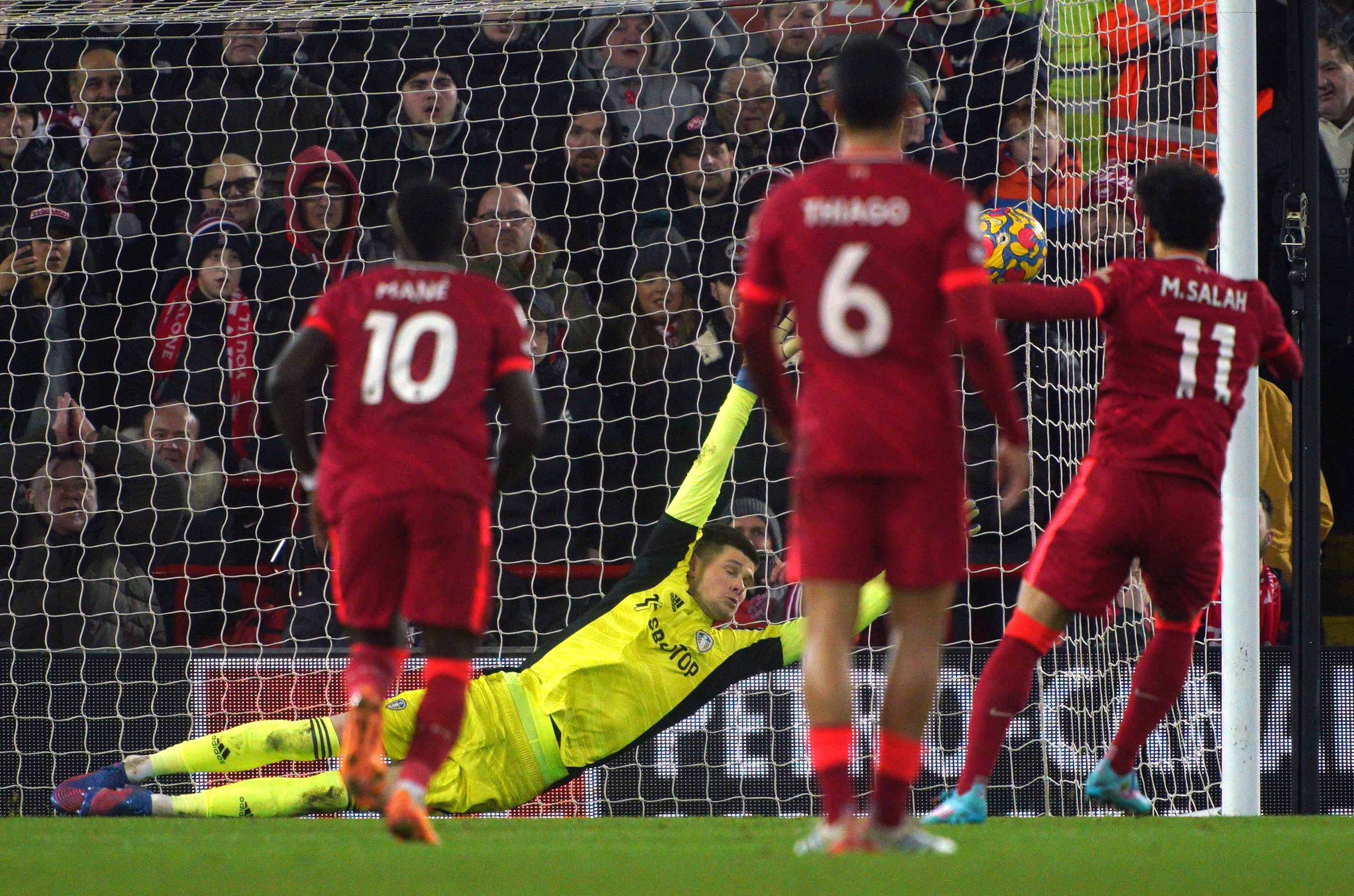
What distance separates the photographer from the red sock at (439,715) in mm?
3152

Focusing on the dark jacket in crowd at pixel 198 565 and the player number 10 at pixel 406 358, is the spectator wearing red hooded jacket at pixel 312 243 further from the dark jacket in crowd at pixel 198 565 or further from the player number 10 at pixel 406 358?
the player number 10 at pixel 406 358

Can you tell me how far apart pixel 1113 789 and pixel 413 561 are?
2069mm

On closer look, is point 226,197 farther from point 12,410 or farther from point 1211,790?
point 1211,790

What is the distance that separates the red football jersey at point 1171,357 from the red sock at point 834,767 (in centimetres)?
136

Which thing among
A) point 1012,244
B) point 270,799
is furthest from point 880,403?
point 270,799

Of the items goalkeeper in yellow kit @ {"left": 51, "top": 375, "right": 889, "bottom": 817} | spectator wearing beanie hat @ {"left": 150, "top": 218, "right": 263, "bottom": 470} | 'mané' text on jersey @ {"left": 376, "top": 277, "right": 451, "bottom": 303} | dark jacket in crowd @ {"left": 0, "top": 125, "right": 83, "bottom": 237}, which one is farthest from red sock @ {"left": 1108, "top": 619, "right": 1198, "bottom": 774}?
dark jacket in crowd @ {"left": 0, "top": 125, "right": 83, "bottom": 237}

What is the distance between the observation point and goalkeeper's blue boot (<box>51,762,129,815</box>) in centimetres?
525

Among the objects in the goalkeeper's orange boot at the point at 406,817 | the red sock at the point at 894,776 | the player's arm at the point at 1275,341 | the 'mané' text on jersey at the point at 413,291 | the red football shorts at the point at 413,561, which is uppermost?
the player's arm at the point at 1275,341

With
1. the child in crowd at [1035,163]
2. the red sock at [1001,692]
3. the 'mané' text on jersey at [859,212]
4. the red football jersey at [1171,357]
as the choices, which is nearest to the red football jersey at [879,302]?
the 'mané' text on jersey at [859,212]

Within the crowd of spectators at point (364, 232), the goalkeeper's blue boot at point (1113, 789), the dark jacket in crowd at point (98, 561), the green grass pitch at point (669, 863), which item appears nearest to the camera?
the green grass pitch at point (669, 863)

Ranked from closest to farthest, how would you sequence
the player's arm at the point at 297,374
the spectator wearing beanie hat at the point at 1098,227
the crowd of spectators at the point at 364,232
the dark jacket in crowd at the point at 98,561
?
the player's arm at the point at 297,374 → the spectator wearing beanie hat at the point at 1098,227 → the dark jacket in crowd at the point at 98,561 → the crowd of spectators at the point at 364,232

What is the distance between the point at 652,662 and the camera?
5473 millimetres

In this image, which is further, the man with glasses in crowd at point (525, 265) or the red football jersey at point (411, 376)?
the man with glasses in crowd at point (525, 265)

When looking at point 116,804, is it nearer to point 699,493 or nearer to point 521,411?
point 699,493
